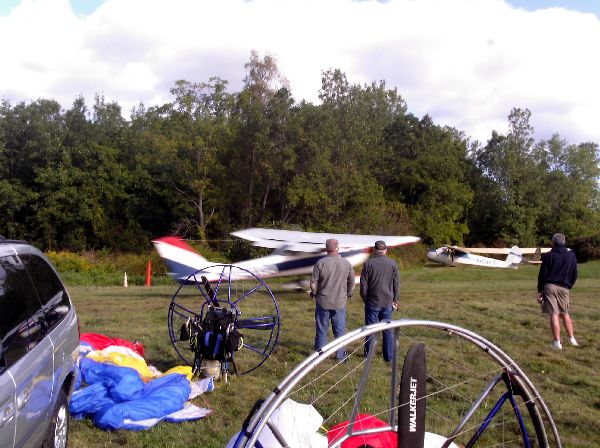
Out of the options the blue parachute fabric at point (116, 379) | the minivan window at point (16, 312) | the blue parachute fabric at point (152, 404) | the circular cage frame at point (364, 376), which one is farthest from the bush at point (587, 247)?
the minivan window at point (16, 312)

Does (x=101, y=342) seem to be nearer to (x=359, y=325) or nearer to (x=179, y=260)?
(x=359, y=325)

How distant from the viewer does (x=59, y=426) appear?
423cm

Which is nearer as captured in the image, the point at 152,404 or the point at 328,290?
the point at 152,404

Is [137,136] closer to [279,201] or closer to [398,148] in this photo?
[279,201]

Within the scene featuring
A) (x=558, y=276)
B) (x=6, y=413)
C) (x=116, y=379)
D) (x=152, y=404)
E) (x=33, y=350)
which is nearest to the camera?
(x=6, y=413)

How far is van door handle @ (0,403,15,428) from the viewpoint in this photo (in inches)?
117

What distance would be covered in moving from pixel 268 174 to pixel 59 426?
3137 cm

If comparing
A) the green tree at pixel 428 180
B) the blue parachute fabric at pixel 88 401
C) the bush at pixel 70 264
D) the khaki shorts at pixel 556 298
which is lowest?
the bush at pixel 70 264

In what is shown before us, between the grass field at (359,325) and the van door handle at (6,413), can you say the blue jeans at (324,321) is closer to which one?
the grass field at (359,325)

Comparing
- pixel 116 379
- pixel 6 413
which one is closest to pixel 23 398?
pixel 6 413

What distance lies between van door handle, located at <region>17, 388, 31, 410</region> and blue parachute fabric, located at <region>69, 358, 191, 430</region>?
194cm

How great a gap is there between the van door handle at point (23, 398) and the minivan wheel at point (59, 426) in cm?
67

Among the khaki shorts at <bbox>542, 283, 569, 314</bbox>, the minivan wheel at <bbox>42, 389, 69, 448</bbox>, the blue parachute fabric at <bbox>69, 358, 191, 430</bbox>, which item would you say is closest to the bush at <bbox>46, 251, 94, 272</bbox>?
the blue parachute fabric at <bbox>69, 358, 191, 430</bbox>

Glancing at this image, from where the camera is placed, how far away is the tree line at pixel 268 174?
3538 centimetres
